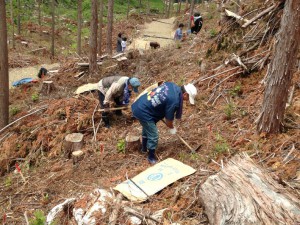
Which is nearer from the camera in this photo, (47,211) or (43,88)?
(47,211)

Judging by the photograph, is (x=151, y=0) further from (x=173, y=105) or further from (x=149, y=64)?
(x=173, y=105)

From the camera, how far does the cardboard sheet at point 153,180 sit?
4.50 meters

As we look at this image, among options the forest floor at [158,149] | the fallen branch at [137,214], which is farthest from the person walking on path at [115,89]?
the fallen branch at [137,214]

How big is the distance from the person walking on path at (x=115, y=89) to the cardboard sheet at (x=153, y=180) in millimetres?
2040

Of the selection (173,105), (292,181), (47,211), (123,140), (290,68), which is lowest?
(47,211)

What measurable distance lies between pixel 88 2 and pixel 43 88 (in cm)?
3002

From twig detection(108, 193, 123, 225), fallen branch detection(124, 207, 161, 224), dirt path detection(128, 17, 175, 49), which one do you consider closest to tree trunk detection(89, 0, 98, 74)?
dirt path detection(128, 17, 175, 49)

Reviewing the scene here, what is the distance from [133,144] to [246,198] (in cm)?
302

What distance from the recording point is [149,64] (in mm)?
10992

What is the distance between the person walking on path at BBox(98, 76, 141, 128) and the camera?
650cm

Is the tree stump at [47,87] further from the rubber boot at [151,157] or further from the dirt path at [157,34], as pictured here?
the dirt path at [157,34]

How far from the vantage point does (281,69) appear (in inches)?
182

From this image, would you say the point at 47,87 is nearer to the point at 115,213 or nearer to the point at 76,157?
the point at 76,157

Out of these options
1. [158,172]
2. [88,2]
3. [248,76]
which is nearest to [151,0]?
[88,2]
